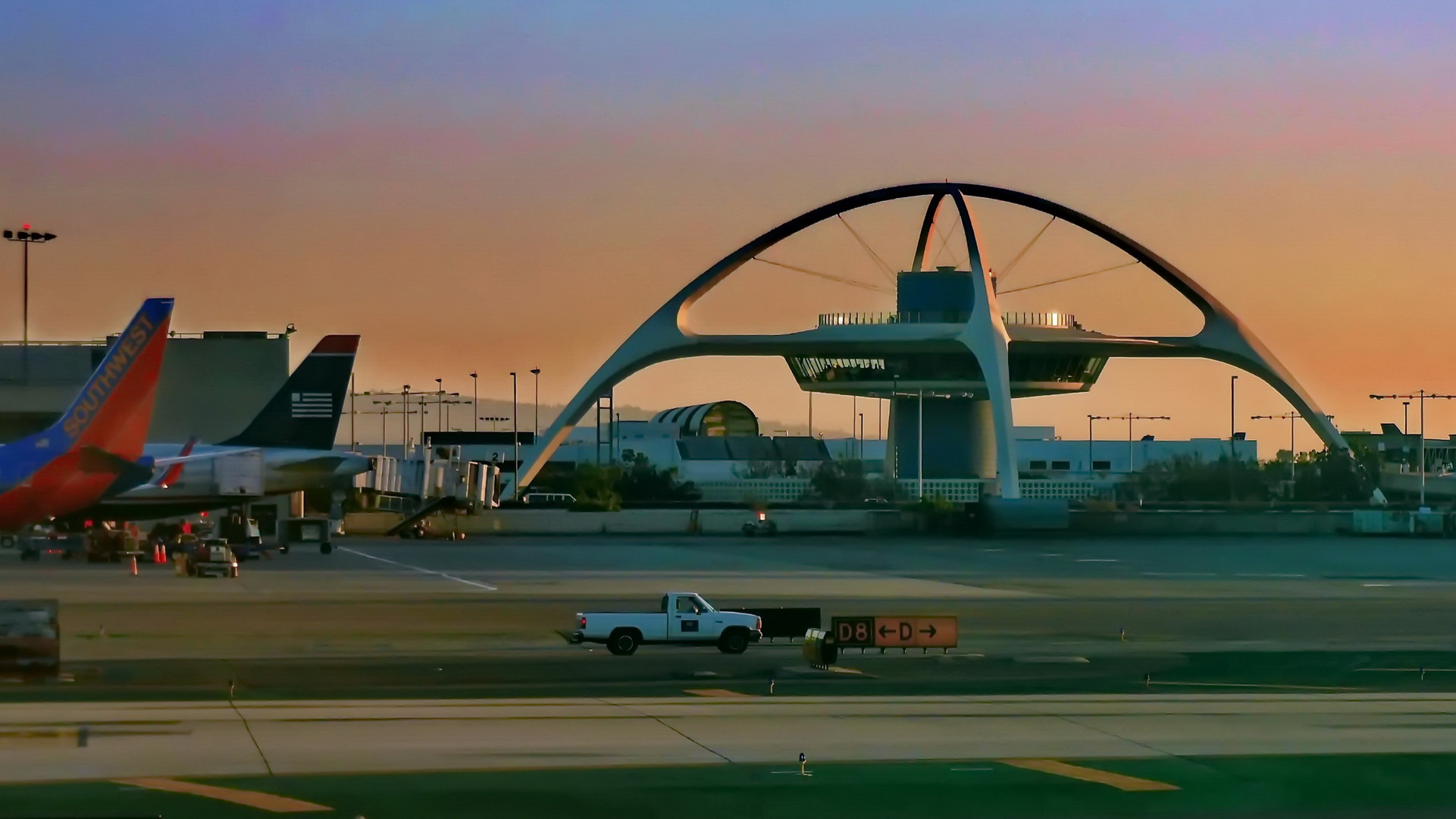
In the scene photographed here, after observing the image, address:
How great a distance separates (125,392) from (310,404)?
23.8 m

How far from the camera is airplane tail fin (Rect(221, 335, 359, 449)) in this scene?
70750mm

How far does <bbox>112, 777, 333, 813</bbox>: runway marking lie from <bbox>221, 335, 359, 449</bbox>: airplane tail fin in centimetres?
5383

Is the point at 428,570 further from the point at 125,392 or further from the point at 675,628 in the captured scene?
the point at 675,628

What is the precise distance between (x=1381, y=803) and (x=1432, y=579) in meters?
45.0

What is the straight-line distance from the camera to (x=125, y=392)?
155ft

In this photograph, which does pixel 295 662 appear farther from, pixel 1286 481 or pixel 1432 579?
pixel 1286 481

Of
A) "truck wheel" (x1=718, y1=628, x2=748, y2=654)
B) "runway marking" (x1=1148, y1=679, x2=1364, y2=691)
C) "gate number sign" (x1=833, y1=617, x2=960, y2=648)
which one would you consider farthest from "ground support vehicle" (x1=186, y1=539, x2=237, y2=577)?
"runway marking" (x1=1148, y1=679, x2=1364, y2=691)

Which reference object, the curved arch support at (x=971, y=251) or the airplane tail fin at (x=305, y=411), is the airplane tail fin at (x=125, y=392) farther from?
the curved arch support at (x=971, y=251)

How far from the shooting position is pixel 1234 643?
35188 millimetres

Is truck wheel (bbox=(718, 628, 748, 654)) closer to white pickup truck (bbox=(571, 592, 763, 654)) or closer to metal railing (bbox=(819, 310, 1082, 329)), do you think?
white pickup truck (bbox=(571, 592, 763, 654))

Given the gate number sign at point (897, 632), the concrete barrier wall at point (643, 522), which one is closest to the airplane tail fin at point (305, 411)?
the concrete barrier wall at point (643, 522)

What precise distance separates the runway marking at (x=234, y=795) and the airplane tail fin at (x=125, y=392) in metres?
31.3

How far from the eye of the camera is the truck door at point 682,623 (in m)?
32.6

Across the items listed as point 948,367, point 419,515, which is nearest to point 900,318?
point 948,367
